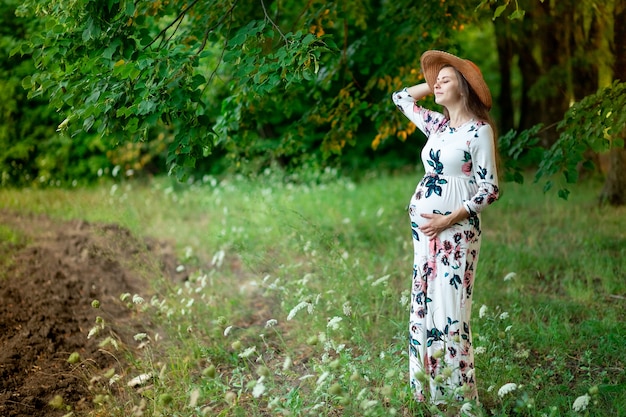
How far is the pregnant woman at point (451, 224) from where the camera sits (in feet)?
11.0

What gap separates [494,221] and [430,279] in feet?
16.1

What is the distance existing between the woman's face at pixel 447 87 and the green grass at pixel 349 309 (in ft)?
4.17

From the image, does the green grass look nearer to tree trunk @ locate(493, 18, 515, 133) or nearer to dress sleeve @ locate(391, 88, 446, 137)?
dress sleeve @ locate(391, 88, 446, 137)

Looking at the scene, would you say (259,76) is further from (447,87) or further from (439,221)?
(439,221)

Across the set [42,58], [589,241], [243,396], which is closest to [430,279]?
[243,396]

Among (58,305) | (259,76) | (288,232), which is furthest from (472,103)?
(58,305)

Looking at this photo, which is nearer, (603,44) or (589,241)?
(589,241)

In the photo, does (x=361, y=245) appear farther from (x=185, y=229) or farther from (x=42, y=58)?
(x=42, y=58)

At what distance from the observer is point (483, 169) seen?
332cm

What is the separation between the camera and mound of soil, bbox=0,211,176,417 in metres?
4.17

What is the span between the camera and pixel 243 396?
4105 mm

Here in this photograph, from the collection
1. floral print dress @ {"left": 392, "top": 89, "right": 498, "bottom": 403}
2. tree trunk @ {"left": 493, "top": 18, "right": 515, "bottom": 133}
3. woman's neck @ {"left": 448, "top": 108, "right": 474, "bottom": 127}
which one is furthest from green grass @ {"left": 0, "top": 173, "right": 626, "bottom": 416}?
tree trunk @ {"left": 493, "top": 18, "right": 515, "bottom": 133}

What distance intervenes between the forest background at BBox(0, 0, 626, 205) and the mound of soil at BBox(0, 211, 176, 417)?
149cm

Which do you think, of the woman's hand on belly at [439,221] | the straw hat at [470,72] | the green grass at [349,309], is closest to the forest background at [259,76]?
the straw hat at [470,72]
